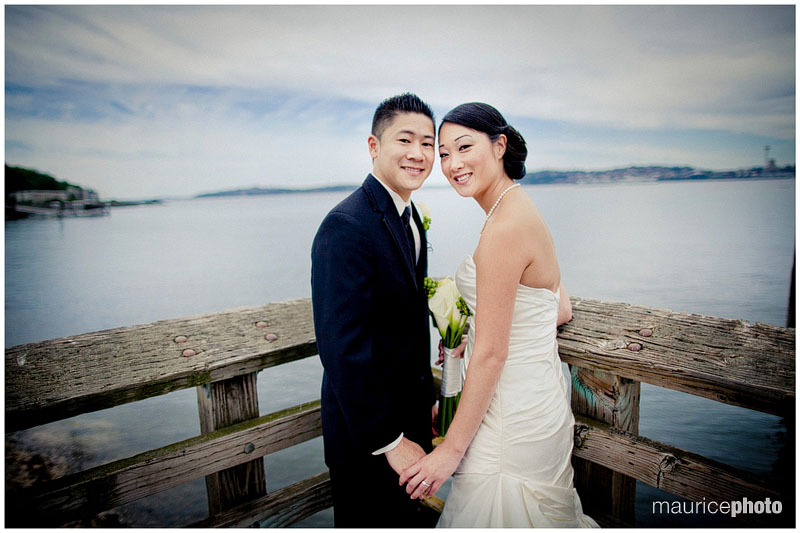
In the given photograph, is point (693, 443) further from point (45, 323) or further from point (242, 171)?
point (242, 171)

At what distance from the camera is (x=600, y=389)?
2.15m

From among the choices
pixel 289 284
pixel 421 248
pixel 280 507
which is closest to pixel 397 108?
pixel 421 248

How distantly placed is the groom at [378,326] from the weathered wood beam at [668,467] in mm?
866

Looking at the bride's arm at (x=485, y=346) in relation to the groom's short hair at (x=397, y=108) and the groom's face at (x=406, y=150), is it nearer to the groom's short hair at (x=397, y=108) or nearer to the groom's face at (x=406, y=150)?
the groom's face at (x=406, y=150)

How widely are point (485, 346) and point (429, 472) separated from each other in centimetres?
65

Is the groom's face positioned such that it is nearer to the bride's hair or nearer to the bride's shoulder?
the bride's hair

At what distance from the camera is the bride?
6.26 feet

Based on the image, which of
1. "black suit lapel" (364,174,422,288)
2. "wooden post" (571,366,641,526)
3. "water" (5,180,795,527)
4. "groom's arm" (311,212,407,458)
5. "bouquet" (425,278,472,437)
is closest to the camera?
"groom's arm" (311,212,407,458)

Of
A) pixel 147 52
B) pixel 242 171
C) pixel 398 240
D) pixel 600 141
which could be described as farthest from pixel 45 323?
pixel 242 171

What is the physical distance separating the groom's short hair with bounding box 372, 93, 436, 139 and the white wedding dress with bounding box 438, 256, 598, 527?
1018mm

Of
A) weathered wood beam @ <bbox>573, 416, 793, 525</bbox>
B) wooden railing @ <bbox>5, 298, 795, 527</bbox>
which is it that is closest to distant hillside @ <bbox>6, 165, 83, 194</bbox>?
wooden railing @ <bbox>5, 298, 795, 527</bbox>

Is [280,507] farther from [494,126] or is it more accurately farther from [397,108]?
[494,126]

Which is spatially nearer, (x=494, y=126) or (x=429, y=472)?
(x=429, y=472)

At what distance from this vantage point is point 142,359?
195cm
